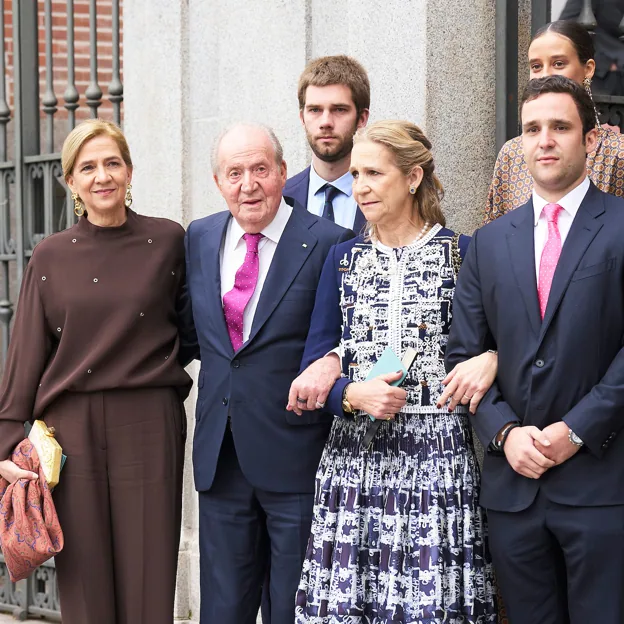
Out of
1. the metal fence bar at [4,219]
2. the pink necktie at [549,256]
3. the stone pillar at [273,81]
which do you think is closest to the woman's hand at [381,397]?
the pink necktie at [549,256]

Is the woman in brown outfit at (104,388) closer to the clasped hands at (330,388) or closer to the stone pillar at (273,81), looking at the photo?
the clasped hands at (330,388)

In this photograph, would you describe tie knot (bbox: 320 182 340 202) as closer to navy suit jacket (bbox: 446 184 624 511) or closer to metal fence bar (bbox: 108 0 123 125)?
navy suit jacket (bbox: 446 184 624 511)

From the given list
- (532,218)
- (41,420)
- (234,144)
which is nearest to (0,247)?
(41,420)

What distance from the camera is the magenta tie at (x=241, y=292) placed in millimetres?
4086

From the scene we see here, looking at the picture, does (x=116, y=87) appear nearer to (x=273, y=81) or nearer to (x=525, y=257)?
(x=273, y=81)

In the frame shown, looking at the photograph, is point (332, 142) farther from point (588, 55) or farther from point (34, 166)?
point (34, 166)

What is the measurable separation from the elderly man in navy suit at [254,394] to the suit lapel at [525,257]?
2.47 ft

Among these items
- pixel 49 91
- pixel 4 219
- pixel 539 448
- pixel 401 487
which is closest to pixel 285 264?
pixel 401 487

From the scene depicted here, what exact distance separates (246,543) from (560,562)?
1.11 m

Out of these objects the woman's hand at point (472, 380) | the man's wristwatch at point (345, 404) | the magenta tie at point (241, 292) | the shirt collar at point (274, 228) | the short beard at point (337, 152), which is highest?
the short beard at point (337, 152)

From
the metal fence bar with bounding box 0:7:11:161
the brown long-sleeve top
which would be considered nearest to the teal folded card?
the brown long-sleeve top

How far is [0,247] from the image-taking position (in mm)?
6438

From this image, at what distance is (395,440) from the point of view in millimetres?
3756

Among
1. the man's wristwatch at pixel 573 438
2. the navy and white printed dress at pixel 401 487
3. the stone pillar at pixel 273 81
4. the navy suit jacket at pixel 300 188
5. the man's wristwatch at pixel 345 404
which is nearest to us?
the man's wristwatch at pixel 573 438
